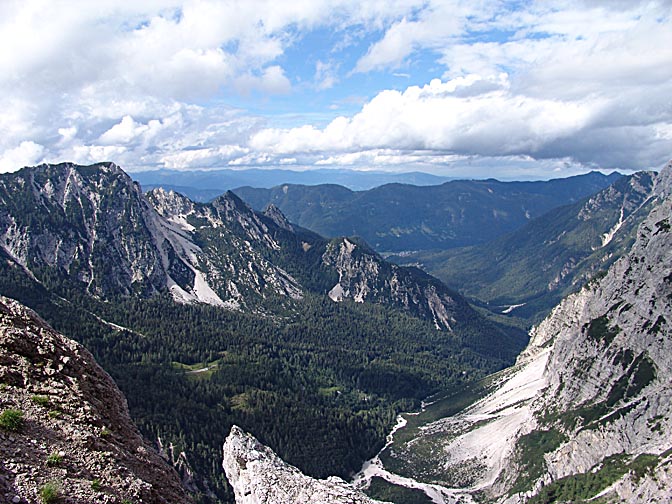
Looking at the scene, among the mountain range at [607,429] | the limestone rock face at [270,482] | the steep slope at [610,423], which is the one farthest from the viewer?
the steep slope at [610,423]

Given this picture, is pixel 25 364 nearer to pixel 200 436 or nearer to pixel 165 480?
pixel 165 480

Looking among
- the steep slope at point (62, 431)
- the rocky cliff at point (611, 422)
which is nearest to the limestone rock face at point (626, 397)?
the rocky cliff at point (611, 422)

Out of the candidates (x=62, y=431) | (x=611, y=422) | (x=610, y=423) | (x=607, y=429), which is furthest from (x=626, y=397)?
(x=62, y=431)

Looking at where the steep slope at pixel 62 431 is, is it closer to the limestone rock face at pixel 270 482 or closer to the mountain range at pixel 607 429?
the limestone rock face at pixel 270 482

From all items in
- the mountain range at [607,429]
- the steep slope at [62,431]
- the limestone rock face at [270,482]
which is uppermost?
the steep slope at [62,431]

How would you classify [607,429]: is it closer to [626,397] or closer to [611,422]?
[611,422]

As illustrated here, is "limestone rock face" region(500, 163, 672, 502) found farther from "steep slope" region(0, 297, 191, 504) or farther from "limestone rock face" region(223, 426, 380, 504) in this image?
"steep slope" region(0, 297, 191, 504)

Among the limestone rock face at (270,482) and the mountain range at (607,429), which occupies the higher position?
the limestone rock face at (270,482)
